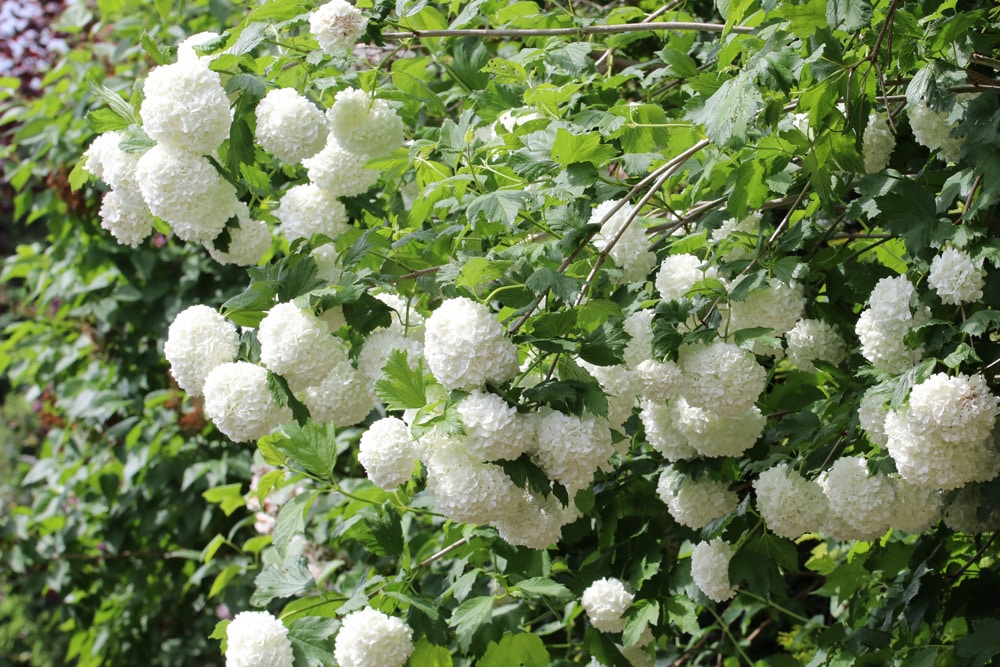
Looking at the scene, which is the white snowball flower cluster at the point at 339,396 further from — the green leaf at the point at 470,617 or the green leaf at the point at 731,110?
the green leaf at the point at 731,110

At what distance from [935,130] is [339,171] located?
110 centimetres

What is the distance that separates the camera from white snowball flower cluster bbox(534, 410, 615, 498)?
4.65ft

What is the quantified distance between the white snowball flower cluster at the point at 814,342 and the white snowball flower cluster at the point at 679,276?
0.24 metres

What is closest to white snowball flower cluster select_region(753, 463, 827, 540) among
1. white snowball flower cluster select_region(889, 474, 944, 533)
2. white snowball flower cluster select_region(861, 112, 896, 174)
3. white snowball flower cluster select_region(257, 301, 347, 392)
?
white snowball flower cluster select_region(889, 474, 944, 533)

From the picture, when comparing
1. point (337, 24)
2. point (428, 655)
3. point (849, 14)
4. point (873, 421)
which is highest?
point (849, 14)

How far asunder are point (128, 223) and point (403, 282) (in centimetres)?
66

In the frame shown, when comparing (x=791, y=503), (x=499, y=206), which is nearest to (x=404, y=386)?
(x=499, y=206)

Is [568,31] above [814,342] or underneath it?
above

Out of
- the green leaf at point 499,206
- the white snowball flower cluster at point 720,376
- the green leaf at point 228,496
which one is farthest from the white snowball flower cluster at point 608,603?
the green leaf at point 228,496

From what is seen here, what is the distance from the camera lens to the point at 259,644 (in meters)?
1.84

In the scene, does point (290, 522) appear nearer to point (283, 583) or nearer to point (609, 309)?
point (283, 583)

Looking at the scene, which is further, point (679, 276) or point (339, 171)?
point (339, 171)

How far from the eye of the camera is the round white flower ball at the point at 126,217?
2078 mm

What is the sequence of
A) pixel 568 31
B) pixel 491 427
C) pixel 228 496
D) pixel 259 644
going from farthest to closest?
pixel 228 496 → pixel 568 31 → pixel 259 644 → pixel 491 427
